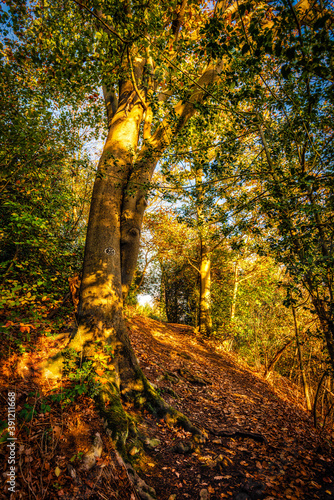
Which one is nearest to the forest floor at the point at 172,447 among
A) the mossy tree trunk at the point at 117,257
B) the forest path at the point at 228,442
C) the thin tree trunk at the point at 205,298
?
the forest path at the point at 228,442

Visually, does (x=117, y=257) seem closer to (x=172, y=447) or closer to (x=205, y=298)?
(x=172, y=447)

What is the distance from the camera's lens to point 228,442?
4.17 m

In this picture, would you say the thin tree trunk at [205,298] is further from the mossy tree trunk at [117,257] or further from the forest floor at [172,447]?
the mossy tree trunk at [117,257]

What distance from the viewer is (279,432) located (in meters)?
5.03

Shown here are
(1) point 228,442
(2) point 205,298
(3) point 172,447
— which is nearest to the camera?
(3) point 172,447

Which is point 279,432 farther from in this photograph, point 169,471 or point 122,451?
point 122,451

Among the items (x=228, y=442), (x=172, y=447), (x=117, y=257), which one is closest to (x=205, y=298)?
(x=228, y=442)

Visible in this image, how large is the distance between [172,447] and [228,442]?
4.40 feet

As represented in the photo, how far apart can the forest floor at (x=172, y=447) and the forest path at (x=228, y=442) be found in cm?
2

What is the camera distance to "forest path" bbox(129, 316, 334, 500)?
3.14m

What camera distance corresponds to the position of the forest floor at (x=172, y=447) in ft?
7.34

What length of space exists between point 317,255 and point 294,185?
1116mm

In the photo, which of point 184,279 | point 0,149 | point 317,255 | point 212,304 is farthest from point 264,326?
point 0,149

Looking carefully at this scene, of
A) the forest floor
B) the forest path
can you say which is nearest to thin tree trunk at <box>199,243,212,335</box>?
the forest path
